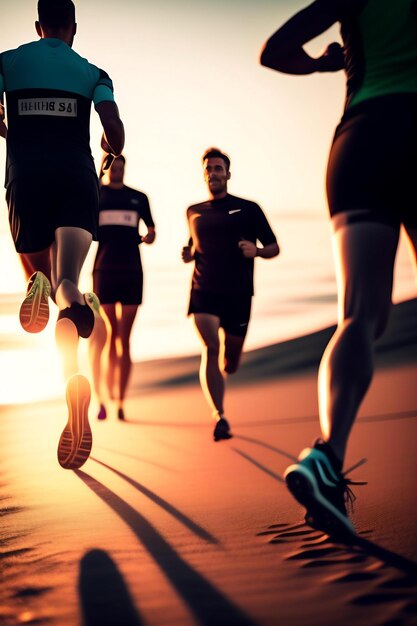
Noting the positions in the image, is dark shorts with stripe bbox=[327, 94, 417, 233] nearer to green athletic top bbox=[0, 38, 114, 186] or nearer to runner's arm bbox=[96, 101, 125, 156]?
runner's arm bbox=[96, 101, 125, 156]

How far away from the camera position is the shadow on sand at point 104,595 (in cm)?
178

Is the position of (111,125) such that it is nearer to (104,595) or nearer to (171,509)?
(171,509)

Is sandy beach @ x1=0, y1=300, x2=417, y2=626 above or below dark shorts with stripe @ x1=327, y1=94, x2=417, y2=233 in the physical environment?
below

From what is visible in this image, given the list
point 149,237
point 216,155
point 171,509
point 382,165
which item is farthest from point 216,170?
point 382,165

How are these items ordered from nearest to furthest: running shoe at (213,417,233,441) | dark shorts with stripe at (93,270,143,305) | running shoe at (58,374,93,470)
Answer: running shoe at (58,374,93,470)
running shoe at (213,417,233,441)
dark shorts with stripe at (93,270,143,305)

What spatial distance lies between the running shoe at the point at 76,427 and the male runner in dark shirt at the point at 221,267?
222cm

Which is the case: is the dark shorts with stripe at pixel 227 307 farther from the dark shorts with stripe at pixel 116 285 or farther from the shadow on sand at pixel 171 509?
the shadow on sand at pixel 171 509

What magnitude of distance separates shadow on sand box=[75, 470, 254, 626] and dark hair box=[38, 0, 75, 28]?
2312mm

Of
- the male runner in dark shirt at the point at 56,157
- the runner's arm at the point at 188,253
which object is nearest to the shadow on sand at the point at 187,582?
the male runner in dark shirt at the point at 56,157

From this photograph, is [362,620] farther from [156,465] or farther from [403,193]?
[156,465]

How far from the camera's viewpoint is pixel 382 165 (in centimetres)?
212

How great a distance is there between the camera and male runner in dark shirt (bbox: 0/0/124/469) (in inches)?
135

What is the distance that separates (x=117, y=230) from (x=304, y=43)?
4785 millimetres

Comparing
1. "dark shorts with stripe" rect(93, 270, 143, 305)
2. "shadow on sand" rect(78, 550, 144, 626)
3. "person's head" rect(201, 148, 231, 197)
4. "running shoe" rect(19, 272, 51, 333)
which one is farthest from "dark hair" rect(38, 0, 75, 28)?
"dark shorts with stripe" rect(93, 270, 143, 305)
